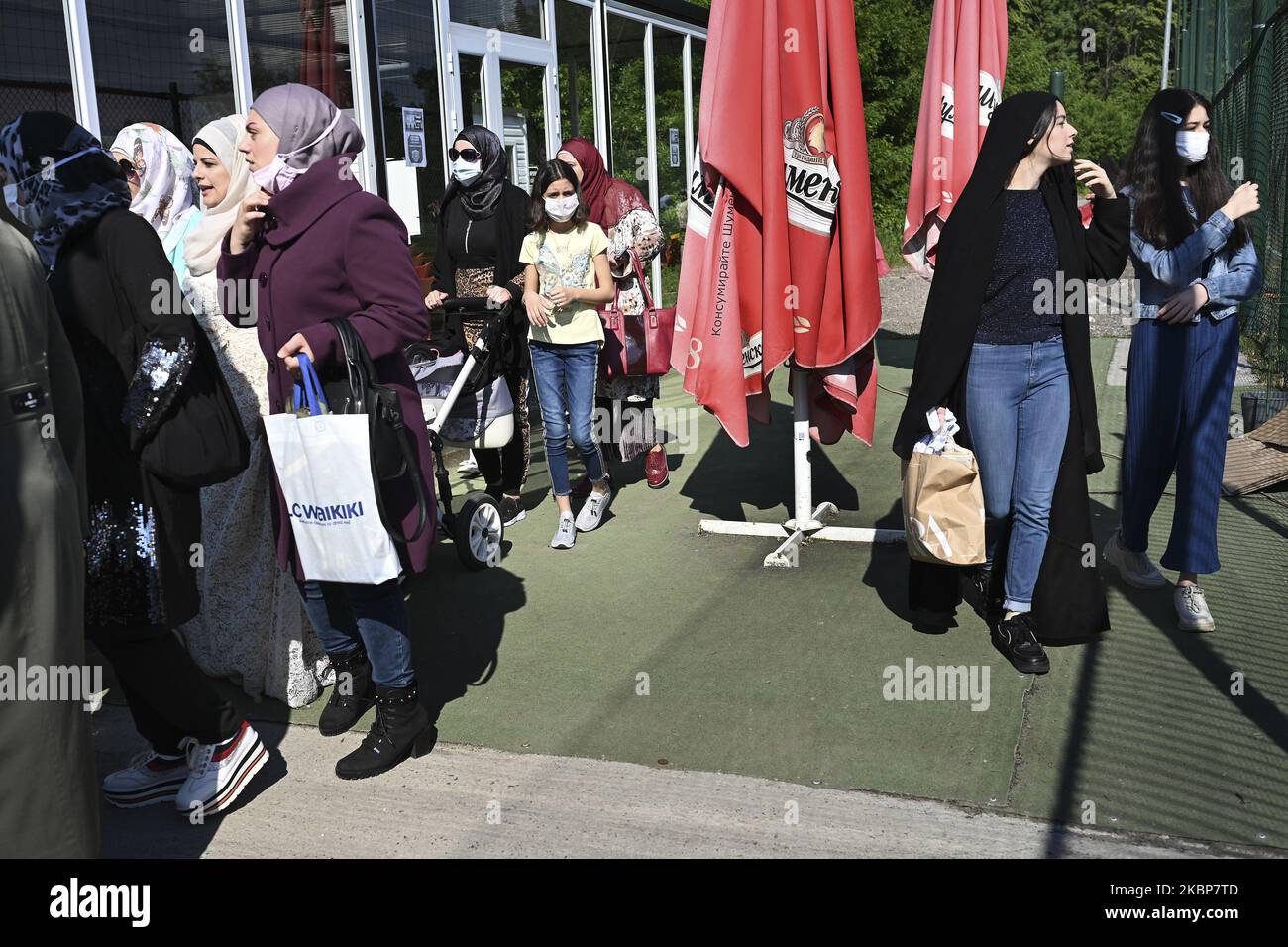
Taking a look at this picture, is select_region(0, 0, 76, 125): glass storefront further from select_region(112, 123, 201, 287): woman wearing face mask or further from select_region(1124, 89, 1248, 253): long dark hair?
select_region(1124, 89, 1248, 253): long dark hair

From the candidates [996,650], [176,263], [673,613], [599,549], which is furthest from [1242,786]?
[176,263]

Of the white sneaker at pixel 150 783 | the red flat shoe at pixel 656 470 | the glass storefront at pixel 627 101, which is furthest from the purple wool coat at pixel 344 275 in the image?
the glass storefront at pixel 627 101

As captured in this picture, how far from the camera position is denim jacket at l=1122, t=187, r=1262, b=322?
14.8 ft

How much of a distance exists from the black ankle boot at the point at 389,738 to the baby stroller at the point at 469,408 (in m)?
1.85

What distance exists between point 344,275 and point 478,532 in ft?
7.75

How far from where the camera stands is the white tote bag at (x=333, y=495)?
3344mm

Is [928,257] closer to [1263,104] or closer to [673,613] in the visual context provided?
[673,613]

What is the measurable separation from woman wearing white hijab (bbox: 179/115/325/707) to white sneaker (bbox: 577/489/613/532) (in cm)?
219

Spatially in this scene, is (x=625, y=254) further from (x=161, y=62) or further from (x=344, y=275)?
(x=344, y=275)

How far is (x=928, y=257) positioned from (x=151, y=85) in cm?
455

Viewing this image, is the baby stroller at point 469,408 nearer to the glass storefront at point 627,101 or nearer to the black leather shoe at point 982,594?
the black leather shoe at point 982,594

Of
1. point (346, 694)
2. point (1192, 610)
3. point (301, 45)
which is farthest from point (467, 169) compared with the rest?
point (1192, 610)

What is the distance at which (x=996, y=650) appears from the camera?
4582 millimetres

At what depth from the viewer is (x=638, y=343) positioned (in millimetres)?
7172
